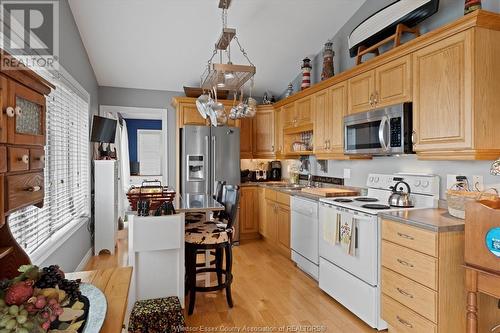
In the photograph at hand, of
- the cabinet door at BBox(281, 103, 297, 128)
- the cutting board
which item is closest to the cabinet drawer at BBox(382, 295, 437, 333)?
the cutting board

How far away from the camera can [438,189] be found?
2504 mm

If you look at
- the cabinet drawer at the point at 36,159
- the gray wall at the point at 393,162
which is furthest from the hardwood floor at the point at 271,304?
the cabinet drawer at the point at 36,159

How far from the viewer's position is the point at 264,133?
5.12m

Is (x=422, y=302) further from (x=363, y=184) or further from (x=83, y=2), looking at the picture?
(x=83, y=2)

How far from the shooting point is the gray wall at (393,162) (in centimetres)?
225

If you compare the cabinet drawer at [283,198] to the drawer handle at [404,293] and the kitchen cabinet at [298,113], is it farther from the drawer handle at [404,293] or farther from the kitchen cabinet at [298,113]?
the drawer handle at [404,293]

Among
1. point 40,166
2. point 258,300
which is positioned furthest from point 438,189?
point 40,166

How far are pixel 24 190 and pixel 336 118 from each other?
2.99 metres

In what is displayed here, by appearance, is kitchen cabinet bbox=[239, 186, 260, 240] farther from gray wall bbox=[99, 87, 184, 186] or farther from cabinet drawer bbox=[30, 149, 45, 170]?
cabinet drawer bbox=[30, 149, 45, 170]

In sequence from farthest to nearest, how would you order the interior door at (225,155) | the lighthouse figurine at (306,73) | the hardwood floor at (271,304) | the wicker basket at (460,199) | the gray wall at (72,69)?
the interior door at (225,155), the lighthouse figurine at (306,73), the gray wall at (72,69), the hardwood floor at (271,304), the wicker basket at (460,199)

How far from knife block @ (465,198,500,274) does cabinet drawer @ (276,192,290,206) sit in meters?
2.35

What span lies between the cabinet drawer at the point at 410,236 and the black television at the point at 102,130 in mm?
3575

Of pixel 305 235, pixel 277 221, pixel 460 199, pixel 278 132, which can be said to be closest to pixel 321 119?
pixel 278 132

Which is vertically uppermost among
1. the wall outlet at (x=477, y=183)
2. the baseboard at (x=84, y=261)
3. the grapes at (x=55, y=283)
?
the wall outlet at (x=477, y=183)
